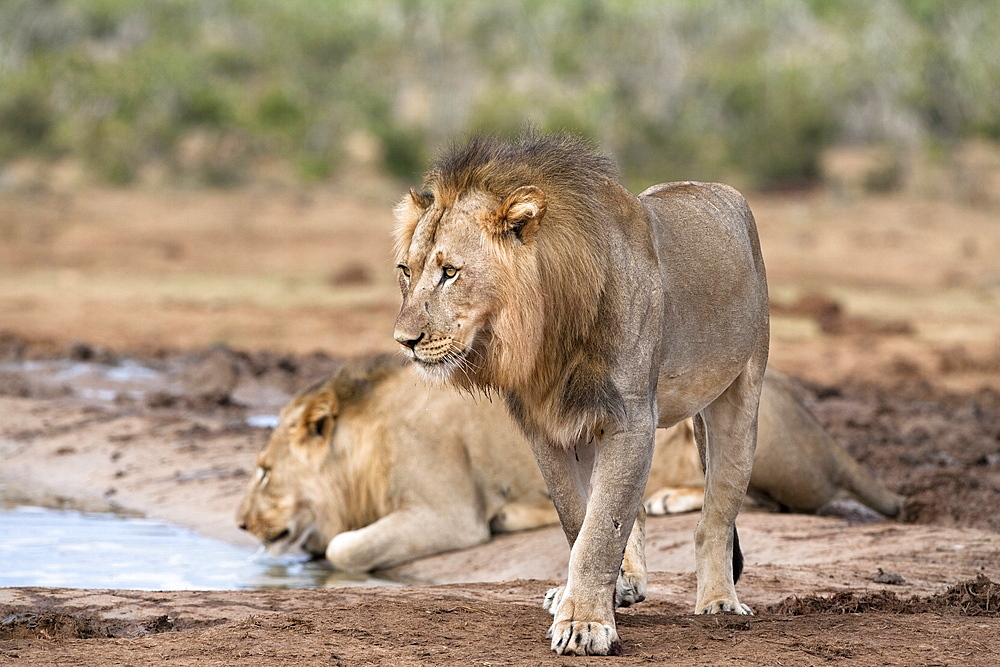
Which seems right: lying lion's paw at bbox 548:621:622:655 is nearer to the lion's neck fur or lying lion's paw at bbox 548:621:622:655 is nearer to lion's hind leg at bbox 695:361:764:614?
lion's hind leg at bbox 695:361:764:614

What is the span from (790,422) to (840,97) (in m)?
34.8

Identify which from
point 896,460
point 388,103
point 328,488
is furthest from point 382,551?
point 388,103

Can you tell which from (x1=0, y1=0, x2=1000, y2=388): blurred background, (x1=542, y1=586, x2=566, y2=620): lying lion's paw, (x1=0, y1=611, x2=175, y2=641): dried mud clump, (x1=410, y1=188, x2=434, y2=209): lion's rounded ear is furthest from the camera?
(x1=0, y1=0, x2=1000, y2=388): blurred background

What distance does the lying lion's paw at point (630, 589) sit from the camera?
4168mm

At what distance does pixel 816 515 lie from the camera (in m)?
6.95

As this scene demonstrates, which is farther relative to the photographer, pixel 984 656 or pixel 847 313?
pixel 847 313

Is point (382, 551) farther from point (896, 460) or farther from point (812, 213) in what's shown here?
point (812, 213)

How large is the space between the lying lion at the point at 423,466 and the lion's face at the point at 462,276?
284cm

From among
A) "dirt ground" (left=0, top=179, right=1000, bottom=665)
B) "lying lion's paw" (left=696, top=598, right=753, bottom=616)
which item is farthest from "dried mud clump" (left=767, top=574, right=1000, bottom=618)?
"lying lion's paw" (left=696, top=598, right=753, bottom=616)

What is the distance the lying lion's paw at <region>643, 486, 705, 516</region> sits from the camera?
21.5 feet

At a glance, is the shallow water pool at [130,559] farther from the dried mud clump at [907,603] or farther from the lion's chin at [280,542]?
the dried mud clump at [907,603]

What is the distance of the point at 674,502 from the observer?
6.56 meters

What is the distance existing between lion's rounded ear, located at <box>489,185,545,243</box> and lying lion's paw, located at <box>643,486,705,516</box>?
3244mm

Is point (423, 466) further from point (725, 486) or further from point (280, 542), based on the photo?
point (725, 486)
